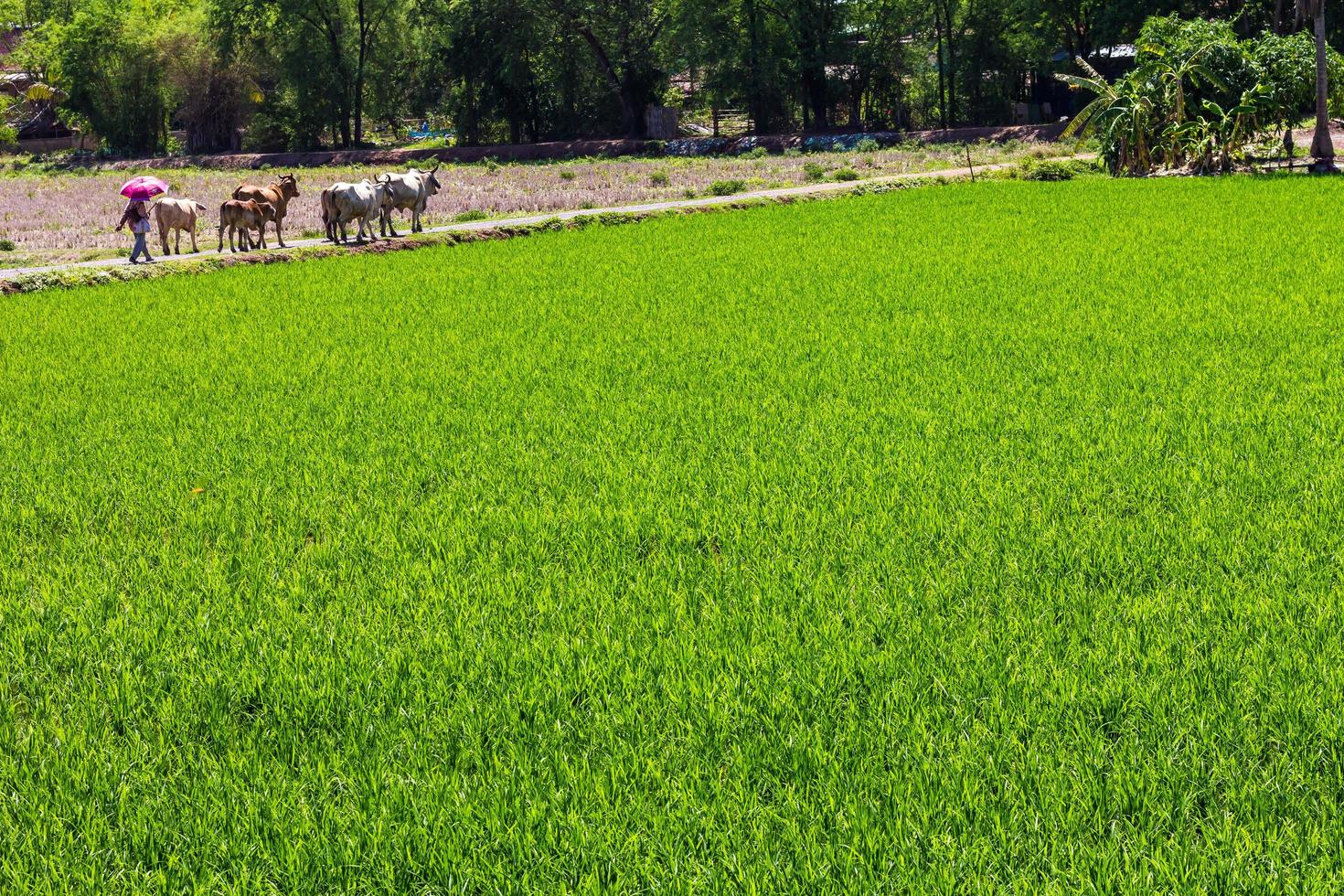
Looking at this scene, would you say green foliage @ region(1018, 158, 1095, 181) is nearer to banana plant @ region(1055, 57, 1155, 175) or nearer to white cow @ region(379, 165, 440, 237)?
banana plant @ region(1055, 57, 1155, 175)

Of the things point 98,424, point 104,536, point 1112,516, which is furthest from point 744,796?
point 98,424

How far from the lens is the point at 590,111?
5053cm

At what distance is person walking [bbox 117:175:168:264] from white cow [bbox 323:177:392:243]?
216cm

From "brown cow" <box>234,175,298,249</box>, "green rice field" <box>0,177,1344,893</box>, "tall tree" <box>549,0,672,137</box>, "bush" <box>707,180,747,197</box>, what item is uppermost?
"tall tree" <box>549,0,672,137</box>

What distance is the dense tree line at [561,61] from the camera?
1703 inches

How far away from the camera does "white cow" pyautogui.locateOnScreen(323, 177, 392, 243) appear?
51.4 feet

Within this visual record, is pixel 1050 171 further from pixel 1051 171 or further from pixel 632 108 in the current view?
pixel 632 108

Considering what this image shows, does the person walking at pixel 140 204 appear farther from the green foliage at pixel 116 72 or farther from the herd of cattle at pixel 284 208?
the green foliage at pixel 116 72

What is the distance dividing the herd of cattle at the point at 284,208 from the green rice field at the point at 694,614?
7.41 m

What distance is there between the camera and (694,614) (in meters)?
3.85

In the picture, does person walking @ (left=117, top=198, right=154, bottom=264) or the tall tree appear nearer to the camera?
person walking @ (left=117, top=198, right=154, bottom=264)

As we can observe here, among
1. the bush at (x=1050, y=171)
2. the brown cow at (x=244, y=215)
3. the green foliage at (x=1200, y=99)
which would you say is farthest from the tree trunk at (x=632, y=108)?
the brown cow at (x=244, y=215)

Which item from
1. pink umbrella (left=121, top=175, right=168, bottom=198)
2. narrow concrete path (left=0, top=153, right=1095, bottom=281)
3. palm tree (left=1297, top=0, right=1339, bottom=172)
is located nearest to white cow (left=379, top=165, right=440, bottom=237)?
narrow concrete path (left=0, top=153, right=1095, bottom=281)

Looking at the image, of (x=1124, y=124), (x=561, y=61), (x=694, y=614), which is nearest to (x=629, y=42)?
(x=561, y=61)
